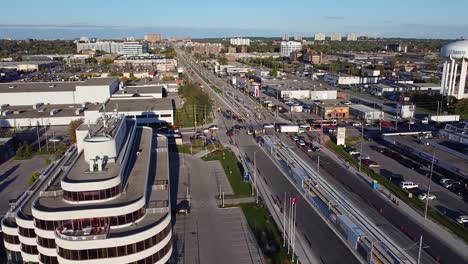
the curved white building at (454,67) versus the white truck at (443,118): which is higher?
the curved white building at (454,67)

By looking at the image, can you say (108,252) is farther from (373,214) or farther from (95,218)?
(373,214)

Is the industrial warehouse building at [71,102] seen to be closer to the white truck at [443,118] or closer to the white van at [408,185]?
the white van at [408,185]

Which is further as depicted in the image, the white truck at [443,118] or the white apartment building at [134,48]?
the white apartment building at [134,48]

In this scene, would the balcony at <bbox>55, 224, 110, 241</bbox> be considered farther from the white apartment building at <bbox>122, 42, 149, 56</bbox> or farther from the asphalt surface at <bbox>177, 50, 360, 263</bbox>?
the white apartment building at <bbox>122, 42, 149, 56</bbox>

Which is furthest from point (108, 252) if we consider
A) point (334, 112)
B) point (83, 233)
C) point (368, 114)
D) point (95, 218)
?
point (368, 114)

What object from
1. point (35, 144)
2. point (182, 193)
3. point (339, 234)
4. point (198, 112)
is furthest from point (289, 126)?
point (35, 144)

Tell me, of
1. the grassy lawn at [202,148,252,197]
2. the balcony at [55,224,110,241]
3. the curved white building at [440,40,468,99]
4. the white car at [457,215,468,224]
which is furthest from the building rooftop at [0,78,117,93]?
the curved white building at [440,40,468,99]

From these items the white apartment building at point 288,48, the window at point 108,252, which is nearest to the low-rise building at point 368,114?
the window at point 108,252
